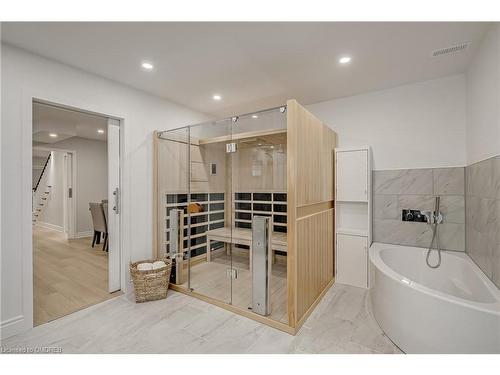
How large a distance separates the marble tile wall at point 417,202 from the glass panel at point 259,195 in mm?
1576

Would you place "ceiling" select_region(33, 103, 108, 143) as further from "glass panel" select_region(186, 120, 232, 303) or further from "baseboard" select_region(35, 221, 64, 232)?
"baseboard" select_region(35, 221, 64, 232)

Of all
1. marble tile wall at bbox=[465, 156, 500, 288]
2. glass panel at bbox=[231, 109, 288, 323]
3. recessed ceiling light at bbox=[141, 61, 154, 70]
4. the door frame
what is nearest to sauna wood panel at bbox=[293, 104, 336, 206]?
glass panel at bbox=[231, 109, 288, 323]

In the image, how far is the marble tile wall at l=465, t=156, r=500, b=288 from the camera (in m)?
1.69

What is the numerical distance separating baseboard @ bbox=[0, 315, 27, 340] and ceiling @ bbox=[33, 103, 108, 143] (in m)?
2.56

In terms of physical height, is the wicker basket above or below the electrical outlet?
below

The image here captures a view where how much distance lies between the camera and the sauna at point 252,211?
2023 mm

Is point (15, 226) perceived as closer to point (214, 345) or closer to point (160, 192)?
point (160, 192)

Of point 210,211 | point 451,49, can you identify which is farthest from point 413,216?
point 210,211

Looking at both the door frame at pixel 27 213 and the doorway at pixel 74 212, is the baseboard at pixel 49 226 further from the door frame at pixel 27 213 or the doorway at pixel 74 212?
the door frame at pixel 27 213

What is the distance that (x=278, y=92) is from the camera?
2.93 meters

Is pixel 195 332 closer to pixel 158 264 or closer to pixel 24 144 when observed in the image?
pixel 158 264

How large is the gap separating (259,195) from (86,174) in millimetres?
5295

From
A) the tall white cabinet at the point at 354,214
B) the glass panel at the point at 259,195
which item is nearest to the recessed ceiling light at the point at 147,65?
the glass panel at the point at 259,195

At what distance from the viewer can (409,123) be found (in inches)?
108
